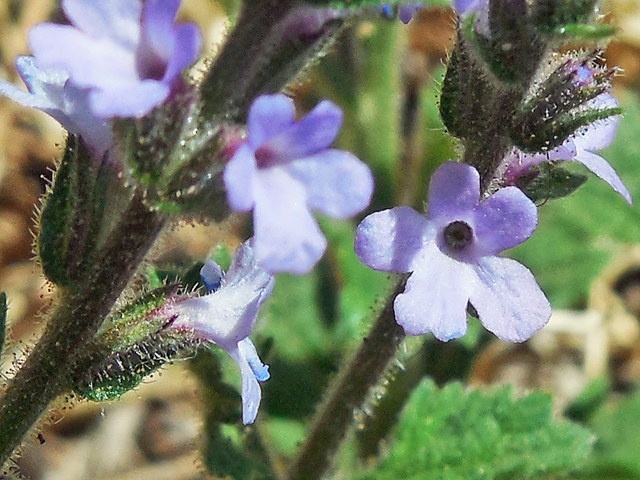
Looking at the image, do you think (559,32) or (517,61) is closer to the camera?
(559,32)

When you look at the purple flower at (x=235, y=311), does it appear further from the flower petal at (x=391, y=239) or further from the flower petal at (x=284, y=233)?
Answer: the flower petal at (x=284, y=233)

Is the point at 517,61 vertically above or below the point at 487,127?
above

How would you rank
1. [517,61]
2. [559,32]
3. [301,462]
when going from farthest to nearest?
[301,462], [517,61], [559,32]

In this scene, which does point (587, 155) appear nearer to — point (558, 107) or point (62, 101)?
point (558, 107)

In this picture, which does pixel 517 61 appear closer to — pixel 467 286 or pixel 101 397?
pixel 467 286

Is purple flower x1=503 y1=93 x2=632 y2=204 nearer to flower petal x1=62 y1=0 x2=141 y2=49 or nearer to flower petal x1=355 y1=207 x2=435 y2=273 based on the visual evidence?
flower petal x1=355 y1=207 x2=435 y2=273

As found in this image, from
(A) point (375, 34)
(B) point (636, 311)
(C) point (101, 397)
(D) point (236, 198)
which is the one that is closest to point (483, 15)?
(D) point (236, 198)

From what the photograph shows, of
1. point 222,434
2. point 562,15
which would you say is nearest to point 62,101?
point 562,15

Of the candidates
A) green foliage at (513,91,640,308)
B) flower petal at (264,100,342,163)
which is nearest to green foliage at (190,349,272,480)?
flower petal at (264,100,342,163)
